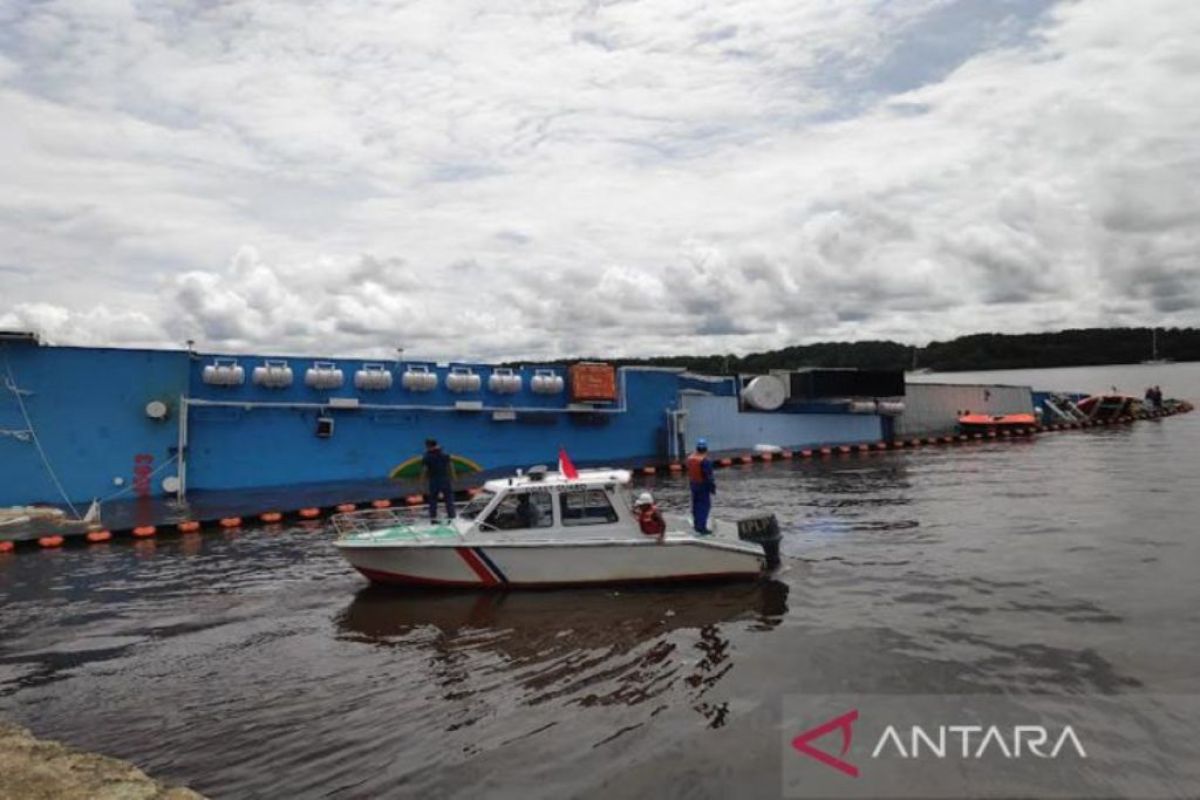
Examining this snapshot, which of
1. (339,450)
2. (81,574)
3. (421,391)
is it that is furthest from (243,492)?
(81,574)

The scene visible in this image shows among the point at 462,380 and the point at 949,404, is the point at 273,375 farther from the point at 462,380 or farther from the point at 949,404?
the point at 949,404

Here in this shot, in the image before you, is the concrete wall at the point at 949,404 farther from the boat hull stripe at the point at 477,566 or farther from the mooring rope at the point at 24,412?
the mooring rope at the point at 24,412

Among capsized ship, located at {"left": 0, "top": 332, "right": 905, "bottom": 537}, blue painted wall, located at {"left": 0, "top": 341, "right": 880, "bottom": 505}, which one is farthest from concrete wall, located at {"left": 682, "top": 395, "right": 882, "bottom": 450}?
blue painted wall, located at {"left": 0, "top": 341, "right": 880, "bottom": 505}

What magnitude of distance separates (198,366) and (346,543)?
14554mm

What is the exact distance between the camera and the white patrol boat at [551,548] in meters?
13.0

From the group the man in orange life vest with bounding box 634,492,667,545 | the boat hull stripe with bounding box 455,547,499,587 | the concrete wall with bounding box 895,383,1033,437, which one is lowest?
the boat hull stripe with bounding box 455,547,499,587

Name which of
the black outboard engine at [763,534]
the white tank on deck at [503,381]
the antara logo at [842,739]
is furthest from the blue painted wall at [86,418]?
the antara logo at [842,739]

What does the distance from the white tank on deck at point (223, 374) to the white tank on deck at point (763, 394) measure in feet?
75.1

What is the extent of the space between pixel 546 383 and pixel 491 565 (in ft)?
60.3

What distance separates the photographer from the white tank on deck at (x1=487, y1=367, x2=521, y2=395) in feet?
97.8

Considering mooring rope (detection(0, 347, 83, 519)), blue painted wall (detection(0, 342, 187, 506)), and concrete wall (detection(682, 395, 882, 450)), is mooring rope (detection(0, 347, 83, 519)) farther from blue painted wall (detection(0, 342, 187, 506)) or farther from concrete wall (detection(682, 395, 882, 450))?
concrete wall (detection(682, 395, 882, 450))

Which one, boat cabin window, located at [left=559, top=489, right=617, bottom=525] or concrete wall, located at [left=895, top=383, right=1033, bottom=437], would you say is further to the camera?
concrete wall, located at [left=895, top=383, right=1033, bottom=437]

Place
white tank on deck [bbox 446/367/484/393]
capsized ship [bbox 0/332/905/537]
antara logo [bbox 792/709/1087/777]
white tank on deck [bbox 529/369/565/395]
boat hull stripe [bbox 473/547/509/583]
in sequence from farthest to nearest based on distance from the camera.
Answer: white tank on deck [bbox 529/369/565/395]
white tank on deck [bbox 446/367/484/393]
capsized ship [bbox 0/332/905/537]
boat hull stripe [bbox 473/547/509/583]
antara logo [bbox 792/709/1087/777]

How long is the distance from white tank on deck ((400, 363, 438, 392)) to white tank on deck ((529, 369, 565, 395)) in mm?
4071
